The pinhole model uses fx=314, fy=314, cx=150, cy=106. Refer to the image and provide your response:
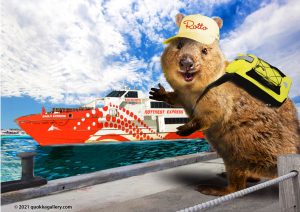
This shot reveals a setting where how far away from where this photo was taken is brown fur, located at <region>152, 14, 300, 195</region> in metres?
3.02

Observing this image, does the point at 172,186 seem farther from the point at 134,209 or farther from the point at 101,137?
the point at 101,137

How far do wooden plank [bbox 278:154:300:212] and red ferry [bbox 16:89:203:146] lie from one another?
56.0 feet

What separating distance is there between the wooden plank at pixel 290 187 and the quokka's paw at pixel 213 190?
0.71 meters

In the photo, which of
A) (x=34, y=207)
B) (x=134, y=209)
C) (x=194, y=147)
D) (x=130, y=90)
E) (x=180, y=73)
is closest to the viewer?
(x=180, y=73)

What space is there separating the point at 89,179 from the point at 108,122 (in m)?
15.8

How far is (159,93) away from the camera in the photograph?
11.8 feet

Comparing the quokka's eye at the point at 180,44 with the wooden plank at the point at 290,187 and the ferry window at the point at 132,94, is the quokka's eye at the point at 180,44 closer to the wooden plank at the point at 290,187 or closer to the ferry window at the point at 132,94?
the wooden plank at the point at 290,187

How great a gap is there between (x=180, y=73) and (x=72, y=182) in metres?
2.22

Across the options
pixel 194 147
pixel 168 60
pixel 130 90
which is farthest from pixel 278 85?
pixel 194 147

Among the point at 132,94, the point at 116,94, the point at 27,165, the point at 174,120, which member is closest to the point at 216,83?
the point at 27,165

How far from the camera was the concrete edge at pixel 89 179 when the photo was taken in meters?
3.75

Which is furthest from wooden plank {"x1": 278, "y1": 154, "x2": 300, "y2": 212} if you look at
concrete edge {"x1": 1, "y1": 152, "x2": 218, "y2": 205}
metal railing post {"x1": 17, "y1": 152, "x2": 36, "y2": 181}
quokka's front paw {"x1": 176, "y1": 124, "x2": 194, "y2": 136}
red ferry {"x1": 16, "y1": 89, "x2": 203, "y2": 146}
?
red ferry {"x1": 16, "y1": 89, "x2": 203, "y2": 146}

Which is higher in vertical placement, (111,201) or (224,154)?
(224,154)

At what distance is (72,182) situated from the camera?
419 centimetres
